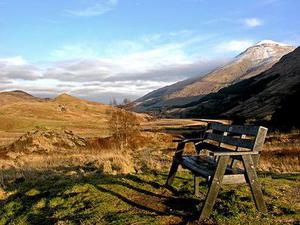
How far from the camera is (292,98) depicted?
51.2m

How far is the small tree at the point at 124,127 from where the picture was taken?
3525 centimetres

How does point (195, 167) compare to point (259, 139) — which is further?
point (195, 167)

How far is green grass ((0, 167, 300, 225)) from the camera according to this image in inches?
280

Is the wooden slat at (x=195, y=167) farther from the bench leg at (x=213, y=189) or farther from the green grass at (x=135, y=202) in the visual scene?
the green grass at (x=135, y=202)

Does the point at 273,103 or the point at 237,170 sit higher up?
the point at 237,170

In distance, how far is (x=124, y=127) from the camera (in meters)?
36.8

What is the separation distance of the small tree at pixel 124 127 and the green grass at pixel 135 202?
23.5 m

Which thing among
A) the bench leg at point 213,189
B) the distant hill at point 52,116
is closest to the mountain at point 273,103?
the distant hill at point 52,116

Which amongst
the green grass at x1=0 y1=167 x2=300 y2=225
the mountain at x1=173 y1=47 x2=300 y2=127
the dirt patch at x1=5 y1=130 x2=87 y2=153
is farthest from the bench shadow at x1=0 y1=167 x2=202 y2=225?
the mountain at x1=173 y1=47 x2=300 y2=127

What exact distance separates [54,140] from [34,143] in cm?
206

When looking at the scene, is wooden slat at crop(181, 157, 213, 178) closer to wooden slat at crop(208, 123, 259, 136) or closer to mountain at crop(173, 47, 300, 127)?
wooden slat at crop(208, 123, 259, 136)

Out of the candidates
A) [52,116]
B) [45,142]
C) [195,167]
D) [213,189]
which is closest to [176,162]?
[195,167]

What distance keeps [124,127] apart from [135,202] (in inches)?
1118

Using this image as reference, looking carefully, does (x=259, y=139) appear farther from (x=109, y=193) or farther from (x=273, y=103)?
(x=273, y=103)
